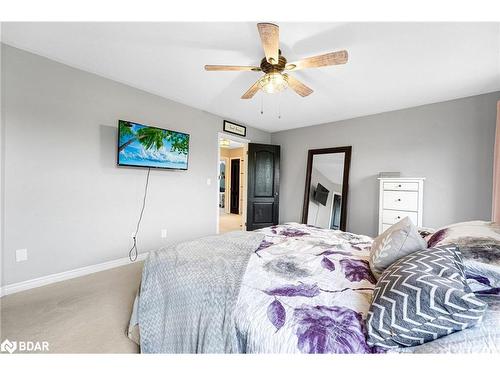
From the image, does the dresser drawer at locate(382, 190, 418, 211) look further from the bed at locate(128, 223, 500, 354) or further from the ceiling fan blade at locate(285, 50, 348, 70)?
the ceiling fan blade at locate(285, 50, 348, 70)

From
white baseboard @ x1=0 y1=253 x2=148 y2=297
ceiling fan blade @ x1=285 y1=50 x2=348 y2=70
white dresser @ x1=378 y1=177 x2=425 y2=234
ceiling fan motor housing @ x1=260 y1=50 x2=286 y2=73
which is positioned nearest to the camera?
ceiling fan blade @ x1=285 y1=50 x2=348 y2=70

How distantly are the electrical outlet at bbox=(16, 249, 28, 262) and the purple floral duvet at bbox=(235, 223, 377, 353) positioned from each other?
2.32 meters

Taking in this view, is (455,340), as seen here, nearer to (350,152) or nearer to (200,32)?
(200,32)

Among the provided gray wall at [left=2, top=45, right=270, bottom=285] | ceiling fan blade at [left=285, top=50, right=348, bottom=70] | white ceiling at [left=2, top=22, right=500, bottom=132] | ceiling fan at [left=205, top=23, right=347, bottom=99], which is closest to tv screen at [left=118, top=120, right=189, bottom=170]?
gray wall at [left=2, top=45, right=270, bottom=285]

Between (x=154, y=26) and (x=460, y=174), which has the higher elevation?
(x=154, y=26)

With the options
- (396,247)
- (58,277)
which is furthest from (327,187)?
(58,277)

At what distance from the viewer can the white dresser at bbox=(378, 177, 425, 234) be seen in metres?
2.85

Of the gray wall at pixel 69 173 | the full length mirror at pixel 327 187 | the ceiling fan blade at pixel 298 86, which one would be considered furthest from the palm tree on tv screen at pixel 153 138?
the full length mirror at pixel 327 187

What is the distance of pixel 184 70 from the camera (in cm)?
229

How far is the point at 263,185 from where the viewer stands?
4.50m

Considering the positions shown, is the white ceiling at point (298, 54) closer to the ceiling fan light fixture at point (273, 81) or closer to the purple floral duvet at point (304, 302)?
the ceiling fan light fixture at point (273, 81)

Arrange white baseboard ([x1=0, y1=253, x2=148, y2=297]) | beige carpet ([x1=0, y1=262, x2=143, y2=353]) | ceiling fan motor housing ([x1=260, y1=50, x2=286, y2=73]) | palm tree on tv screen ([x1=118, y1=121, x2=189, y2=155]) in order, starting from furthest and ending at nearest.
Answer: palm tree on tv screen ([x1=118, y1=121, x2=189, y2=155])
white baseboard ([x1=0, y1=253, x2=148, y2=297])
ceiling fan motor housing ([x1=260, y1=50, x2=286, y2=73])
beige carpet ([x1=0, y1=262, x2=143, y2=353])

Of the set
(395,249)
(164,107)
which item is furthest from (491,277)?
(164,107)
